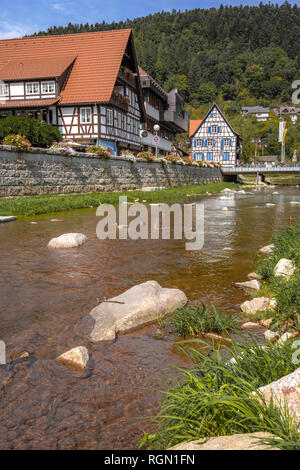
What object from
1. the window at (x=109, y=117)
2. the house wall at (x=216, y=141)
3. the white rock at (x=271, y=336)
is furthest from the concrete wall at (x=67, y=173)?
the house wall at (x=216, y=141)

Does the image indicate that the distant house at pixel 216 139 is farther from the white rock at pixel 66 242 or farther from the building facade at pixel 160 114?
the white rock at pixel 66 242

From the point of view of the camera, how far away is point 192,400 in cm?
235

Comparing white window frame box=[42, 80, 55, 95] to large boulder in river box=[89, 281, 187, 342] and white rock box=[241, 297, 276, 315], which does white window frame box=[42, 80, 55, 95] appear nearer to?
large boulder in river box=[89, 281, 187, 342]

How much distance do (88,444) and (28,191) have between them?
15114mm

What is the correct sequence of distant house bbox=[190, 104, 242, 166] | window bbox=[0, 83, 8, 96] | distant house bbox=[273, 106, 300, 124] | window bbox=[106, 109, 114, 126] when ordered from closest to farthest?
window bbox=[0, 83, 8, 96], window bbox=[106, 109, 114, 126], distant house bbox=[190, 104, 242, 166], distant house bbox=[273, 106, 300, 124]

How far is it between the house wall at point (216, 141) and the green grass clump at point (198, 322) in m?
68.7

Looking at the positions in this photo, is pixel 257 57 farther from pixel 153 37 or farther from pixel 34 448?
pixel 34 448

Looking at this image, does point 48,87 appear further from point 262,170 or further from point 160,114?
point 262,170

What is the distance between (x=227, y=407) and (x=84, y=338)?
199cm

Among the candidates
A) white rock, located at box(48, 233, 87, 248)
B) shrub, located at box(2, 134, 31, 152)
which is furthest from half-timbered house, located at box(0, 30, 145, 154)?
white rock, located at box(48, 233, 87, 248)

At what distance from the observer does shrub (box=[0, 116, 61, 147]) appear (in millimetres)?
20172

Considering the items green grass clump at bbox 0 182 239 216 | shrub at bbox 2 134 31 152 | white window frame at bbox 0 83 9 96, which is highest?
white window frame at bbox 0 83 9 96

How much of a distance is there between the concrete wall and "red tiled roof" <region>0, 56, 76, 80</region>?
1112cm
